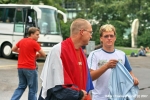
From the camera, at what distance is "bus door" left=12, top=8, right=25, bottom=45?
66.9ft

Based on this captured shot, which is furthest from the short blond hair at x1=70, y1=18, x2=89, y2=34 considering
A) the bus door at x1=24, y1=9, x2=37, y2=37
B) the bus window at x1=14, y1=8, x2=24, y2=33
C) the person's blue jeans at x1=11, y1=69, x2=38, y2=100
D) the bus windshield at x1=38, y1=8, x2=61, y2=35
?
the bus window at x1=14, y1=8, x2=24, y2=33

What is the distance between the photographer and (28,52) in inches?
312

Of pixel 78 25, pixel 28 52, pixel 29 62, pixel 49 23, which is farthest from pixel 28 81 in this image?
pixel 49 23

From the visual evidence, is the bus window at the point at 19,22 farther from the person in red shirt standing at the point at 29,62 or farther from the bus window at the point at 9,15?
the person in red shirt standing at the point at 29,62

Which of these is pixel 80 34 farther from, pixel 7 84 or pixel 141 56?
pixel 141 56

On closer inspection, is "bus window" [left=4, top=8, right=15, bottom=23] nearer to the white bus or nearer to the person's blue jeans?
the white bus

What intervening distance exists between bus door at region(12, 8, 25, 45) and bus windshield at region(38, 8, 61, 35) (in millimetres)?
1043

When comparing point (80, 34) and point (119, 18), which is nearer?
point (80, 34)

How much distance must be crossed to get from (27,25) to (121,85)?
16391 mm

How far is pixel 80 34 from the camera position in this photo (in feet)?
12.6

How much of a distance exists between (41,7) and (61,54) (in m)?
17.3

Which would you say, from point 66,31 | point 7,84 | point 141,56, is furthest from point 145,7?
point 7,84

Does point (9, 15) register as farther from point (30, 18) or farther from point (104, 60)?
point (104, 60)

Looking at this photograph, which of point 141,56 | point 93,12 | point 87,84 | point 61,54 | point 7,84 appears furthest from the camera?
point 93,12
